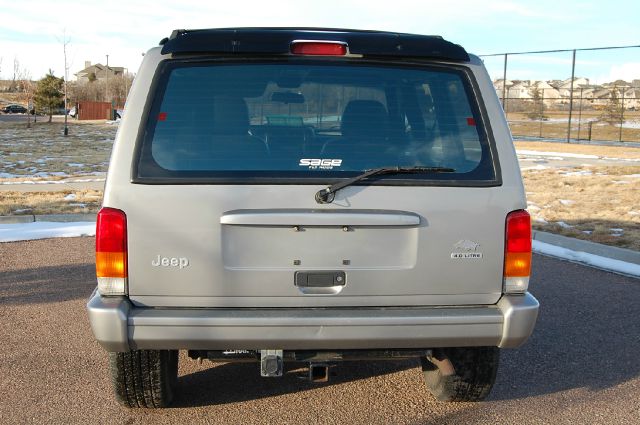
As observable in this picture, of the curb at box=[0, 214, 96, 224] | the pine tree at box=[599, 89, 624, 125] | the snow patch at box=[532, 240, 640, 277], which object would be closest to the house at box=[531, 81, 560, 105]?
the pine tree at box=[599, 89, 624, 125]

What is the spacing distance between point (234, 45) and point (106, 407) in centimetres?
214

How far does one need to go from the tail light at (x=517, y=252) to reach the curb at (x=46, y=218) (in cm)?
781

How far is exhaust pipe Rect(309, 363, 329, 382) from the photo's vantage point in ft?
11.0

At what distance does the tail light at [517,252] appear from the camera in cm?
320

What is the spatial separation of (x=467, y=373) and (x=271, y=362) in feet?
3.91

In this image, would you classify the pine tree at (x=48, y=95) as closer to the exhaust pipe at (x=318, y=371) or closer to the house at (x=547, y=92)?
the house at (x=547, y=92)

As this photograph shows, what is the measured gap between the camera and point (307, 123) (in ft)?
10.9

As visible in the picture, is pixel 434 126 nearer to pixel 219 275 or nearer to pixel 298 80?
pixel 298 80

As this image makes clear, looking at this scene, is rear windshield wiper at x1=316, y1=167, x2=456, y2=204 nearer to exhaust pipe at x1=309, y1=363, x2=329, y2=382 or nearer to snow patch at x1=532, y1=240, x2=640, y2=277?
exhaust pipe at x1=309, y1=363, x2=329, y2=382

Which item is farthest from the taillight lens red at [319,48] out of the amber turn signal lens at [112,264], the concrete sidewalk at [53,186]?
the concrete sidewalk at [53,186]

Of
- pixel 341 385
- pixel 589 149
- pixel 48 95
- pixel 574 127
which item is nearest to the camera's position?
pixel 341 385

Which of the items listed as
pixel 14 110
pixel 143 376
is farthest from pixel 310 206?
pixel 14 110

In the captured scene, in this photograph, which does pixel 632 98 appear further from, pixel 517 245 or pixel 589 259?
pixel 517 245

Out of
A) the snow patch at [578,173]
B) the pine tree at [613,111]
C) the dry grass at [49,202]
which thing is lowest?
the dry grass at [49,202]
